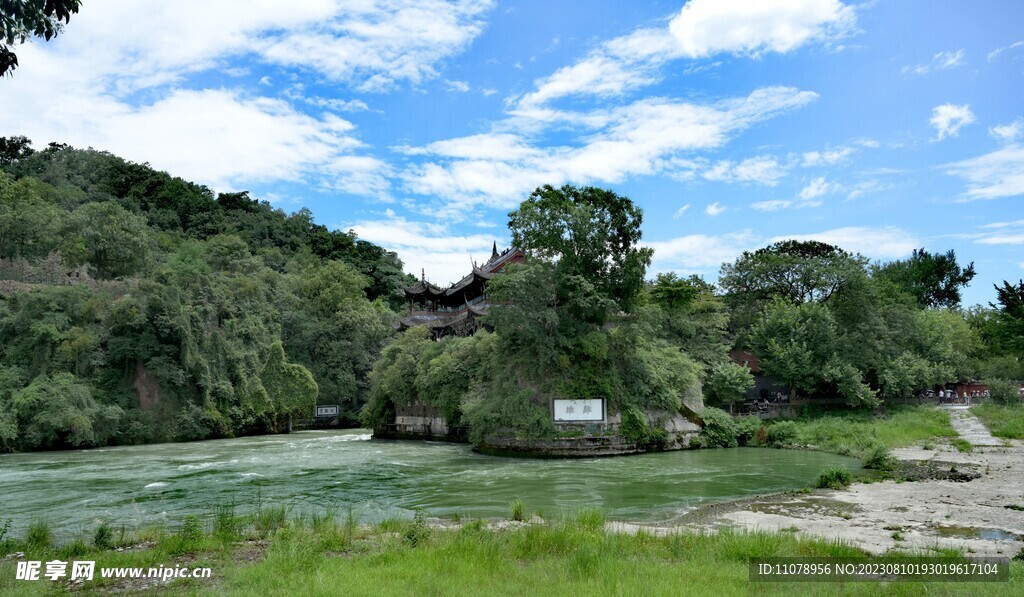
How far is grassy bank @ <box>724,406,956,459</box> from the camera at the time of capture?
2635 centimetres

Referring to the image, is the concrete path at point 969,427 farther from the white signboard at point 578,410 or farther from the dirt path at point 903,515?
the white signboard at point 578,410

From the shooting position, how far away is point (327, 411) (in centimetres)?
5469

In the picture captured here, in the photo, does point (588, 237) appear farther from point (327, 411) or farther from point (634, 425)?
point (327, 411)

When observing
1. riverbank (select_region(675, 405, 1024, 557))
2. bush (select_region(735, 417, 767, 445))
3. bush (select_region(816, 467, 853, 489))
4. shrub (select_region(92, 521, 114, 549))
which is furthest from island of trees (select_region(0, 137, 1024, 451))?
shrub (select_region(92, 521, 114, 549))

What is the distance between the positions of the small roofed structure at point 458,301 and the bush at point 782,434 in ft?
52.7

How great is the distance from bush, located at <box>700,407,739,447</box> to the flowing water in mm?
1754

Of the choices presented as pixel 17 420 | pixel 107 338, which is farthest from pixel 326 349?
pixel 17 420

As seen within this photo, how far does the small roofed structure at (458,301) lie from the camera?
38.7m

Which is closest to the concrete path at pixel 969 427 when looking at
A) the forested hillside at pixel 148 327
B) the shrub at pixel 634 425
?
the shrub at pixel 634 425

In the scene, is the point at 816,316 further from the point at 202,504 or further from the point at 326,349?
the point at 326,349

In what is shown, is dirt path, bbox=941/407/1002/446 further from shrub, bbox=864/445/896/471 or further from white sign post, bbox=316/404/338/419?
white sign post, bbox=316/404/338/419

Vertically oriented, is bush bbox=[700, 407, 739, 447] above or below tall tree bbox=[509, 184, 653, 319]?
below

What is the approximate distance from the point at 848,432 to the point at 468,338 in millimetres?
19294

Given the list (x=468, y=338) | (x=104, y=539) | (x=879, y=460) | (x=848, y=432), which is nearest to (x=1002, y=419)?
(x=848, y=432)
